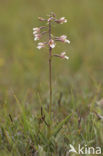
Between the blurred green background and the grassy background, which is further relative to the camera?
the blurred green background

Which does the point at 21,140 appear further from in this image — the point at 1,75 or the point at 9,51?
the point at 9,51

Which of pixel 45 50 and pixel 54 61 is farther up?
pixel 45 50

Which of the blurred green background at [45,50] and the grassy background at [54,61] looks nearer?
the grassy background at [54,61]

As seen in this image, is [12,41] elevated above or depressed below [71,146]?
above

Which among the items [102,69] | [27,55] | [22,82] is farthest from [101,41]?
[22,82]

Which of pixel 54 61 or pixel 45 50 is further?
pixel 45 50
